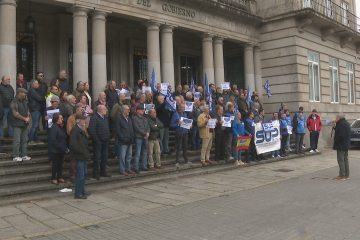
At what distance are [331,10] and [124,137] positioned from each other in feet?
66.4

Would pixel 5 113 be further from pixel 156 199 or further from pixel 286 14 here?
pixel 286 14

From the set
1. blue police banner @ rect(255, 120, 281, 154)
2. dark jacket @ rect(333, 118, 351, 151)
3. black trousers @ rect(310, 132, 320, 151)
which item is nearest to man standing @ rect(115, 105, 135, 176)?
blue police banner @ rect(255, 120, 281, 154)

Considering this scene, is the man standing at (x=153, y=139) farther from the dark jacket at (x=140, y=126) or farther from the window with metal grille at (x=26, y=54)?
the window with metal grille at (x=26, y=54)

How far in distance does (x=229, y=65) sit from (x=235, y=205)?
54.1 feet

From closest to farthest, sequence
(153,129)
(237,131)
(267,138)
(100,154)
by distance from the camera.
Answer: (100,154), (153,129), (237,131), (267,138)

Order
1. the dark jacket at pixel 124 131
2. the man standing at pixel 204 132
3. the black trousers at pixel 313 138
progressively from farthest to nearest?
the black trousers at pixel 313 138, the man standing at pixel 204 132, the dark jacket at pixel 124 131

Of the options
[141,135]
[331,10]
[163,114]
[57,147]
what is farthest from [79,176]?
[331,10]

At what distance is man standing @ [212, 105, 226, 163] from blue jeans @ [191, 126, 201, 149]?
86cm

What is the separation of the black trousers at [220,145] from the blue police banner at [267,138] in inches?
71.8

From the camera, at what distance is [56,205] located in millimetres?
7301

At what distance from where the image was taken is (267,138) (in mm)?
14086

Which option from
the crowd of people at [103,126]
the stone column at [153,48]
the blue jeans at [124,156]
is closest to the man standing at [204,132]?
the crowd of people at [103,126]

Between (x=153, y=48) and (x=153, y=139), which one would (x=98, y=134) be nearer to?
(x=153, y=139)

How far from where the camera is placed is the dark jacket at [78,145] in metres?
7.76
